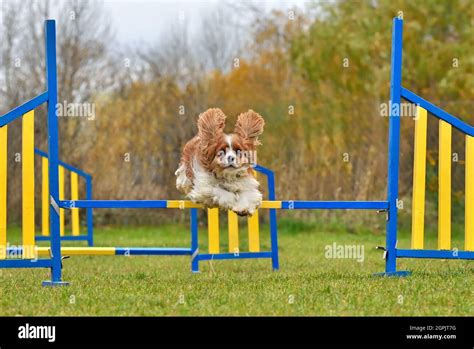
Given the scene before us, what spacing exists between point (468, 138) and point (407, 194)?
7.72 m

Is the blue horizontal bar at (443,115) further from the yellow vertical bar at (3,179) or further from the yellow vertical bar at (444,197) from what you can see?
the yellow vertical bar at (3,179)

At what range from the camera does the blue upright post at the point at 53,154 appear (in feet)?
20.6

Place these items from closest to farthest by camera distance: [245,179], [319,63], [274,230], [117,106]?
1. [245,179]
2. [274,230]
3. [117,106]
4. [319,63]

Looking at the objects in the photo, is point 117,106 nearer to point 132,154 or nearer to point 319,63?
point 132,154

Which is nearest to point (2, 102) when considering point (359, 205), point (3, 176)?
point (3, 176)

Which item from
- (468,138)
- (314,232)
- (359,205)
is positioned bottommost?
(314,232)

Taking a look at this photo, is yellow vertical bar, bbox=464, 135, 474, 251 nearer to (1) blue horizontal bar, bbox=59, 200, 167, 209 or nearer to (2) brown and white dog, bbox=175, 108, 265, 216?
(2) brown and white dog, bbox=175, 108, 265, 216

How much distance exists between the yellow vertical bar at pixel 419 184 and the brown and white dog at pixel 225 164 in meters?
1.34

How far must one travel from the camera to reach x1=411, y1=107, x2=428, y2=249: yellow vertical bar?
6.70 meters

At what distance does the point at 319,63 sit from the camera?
23.8 m

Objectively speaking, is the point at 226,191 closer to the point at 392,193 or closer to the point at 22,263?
the point at 392,193

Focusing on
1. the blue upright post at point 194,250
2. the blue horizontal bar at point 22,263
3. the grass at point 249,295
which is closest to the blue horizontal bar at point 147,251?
the blue upright post at point 194,250

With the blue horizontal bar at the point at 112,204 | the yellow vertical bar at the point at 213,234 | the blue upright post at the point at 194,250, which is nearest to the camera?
the blue horizontal bar at the point at 112,204

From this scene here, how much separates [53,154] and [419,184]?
2.92 meters
